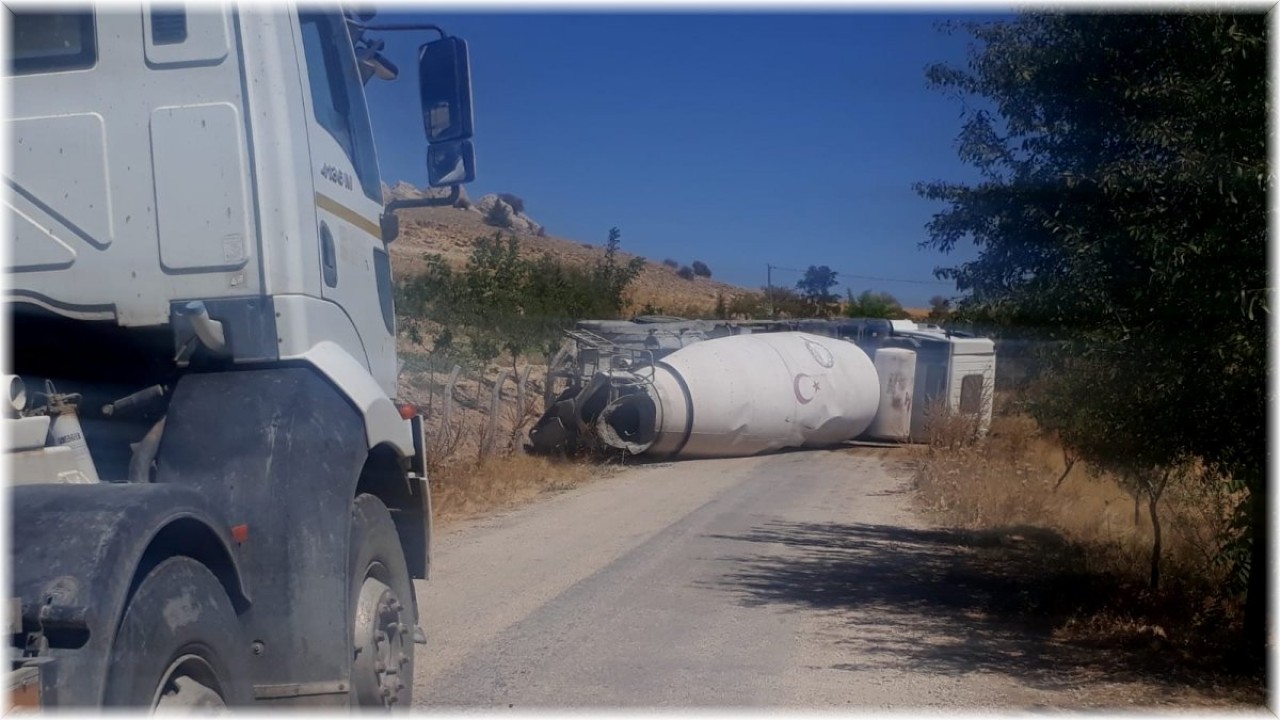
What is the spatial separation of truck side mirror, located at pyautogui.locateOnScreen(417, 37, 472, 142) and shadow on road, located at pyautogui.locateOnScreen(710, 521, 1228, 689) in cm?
360

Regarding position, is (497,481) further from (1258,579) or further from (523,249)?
(523,249)

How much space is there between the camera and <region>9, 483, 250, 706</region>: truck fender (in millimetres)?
2963

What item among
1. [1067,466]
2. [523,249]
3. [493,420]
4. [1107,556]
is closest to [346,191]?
[1107,556]

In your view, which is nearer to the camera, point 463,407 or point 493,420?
point 493,420

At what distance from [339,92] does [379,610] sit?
2.23m

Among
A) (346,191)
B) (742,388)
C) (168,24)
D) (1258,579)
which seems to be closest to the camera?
(168,24)

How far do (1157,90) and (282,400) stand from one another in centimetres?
557

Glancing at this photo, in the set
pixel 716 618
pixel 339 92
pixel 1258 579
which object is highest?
pixel 339 92

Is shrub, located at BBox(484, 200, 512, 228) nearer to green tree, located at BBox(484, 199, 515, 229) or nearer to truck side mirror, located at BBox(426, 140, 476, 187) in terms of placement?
green tree, located at BBox(484, 199, 515, 229)

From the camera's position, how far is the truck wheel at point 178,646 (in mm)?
3082

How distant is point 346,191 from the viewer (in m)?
5.20

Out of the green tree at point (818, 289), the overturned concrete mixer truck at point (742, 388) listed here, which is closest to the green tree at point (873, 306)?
the green tree at point (818, 289)

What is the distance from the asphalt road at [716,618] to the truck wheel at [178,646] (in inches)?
102

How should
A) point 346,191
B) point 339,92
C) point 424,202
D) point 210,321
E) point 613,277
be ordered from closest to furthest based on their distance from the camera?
point 210,321 → point 346,191 → point 339,92 → point 424,202 → point 613,277
